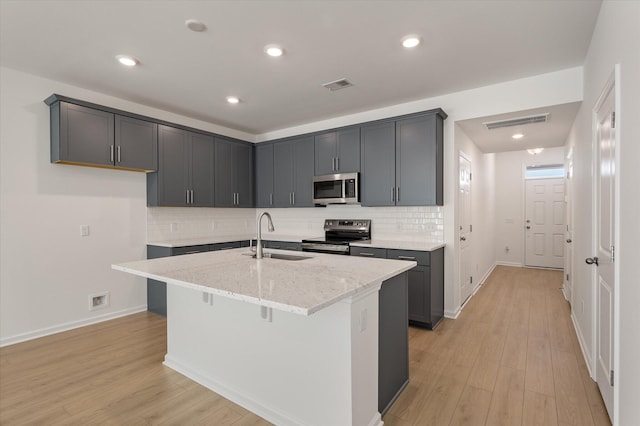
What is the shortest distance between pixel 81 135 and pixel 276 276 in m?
2.96

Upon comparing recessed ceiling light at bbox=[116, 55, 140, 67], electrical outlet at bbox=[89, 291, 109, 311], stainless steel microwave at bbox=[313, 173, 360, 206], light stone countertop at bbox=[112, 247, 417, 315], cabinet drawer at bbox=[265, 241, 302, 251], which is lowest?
electrical outlet at bbox=[89, 291, 109, 311]

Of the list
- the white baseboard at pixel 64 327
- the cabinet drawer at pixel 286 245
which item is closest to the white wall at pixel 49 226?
the white baseboard at pixel 64 327

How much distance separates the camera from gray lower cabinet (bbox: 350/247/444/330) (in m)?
3.43

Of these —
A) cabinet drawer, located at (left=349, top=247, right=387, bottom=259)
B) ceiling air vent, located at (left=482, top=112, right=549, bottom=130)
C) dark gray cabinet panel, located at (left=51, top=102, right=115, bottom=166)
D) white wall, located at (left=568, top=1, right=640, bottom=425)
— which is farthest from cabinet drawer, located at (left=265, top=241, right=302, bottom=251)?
white wall, located at (left=568, top=1, right=640, bottom=425)

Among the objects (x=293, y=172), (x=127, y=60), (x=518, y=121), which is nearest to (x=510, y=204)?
(x=518, y=121)

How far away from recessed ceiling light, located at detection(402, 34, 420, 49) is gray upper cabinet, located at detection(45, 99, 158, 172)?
310cm

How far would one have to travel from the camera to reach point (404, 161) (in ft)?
12.8

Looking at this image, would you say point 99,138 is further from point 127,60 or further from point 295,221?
point 295,221

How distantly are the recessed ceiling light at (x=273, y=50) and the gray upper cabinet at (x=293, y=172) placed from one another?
2004 millimetres

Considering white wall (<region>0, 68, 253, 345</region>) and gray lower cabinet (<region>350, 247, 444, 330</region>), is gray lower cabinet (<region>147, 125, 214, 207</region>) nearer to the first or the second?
white wall (<region>0, 68, 253, 345</region>)

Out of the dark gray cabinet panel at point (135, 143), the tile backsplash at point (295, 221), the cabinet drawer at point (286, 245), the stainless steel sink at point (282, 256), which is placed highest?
the dark gray cabinet panel at point (135, 143)

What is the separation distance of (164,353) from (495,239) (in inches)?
277

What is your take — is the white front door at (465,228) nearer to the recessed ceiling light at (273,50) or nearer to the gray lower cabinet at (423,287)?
the gray lower cabinet at (423,287)

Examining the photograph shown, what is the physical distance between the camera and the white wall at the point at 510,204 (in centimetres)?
707
